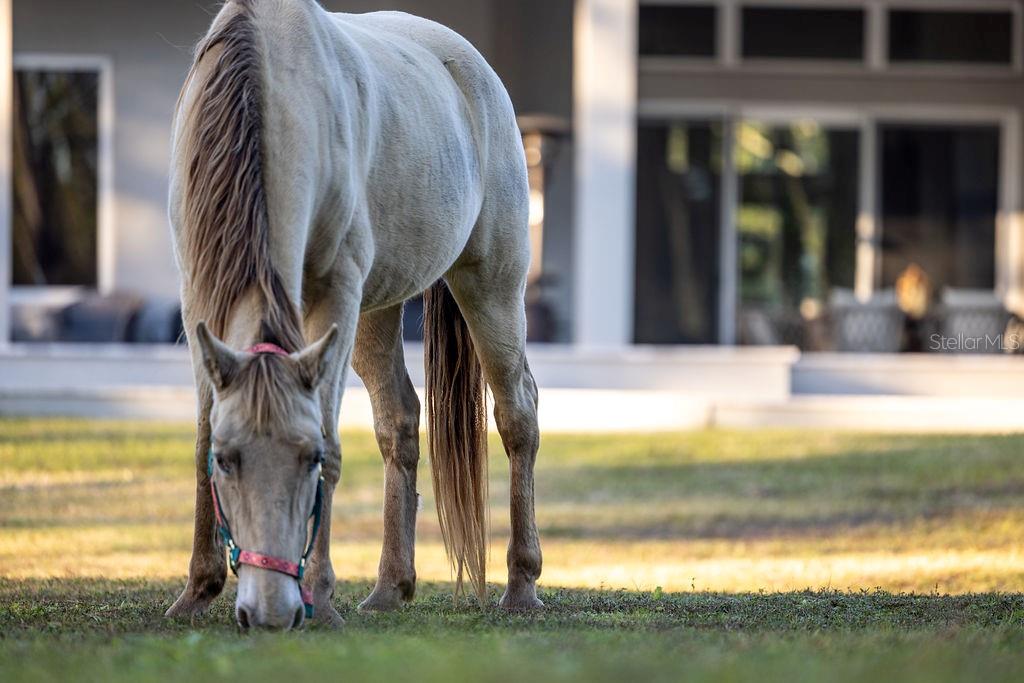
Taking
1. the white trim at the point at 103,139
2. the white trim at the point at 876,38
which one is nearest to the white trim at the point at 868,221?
the white trim at the point at 876,38

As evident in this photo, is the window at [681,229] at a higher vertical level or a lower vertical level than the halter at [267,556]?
higher

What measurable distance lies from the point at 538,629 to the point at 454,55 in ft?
7.34

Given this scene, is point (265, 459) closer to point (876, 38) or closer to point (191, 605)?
point (191, 605)

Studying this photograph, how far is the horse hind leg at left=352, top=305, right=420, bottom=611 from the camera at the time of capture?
5262 millimetres

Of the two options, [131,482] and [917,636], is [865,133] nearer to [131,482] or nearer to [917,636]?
[131,482]

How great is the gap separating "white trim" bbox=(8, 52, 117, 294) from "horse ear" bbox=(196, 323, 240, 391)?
1323 cm

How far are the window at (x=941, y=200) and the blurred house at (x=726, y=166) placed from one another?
0.02 metres

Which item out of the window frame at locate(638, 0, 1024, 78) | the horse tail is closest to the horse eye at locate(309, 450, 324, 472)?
the horse tail

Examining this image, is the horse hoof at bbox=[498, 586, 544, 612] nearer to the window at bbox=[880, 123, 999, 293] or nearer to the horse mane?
the horse mane

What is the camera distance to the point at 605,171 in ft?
46.5

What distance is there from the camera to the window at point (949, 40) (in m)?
17.0

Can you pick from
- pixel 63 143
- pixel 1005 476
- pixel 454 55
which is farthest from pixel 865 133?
pixel 454 55

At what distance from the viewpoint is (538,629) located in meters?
4.36

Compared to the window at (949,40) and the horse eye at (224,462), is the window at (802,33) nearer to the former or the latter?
the window at (949,40)
